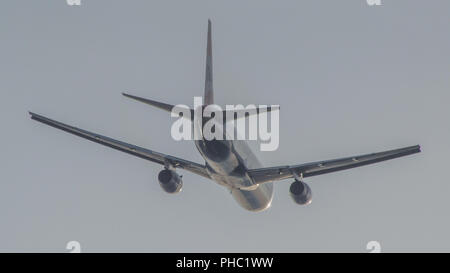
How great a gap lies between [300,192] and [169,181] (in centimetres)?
693

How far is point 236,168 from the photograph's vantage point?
3478cm

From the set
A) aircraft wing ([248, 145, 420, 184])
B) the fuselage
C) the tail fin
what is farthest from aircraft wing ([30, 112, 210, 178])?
the tail fin

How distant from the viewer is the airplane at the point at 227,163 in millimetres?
32438

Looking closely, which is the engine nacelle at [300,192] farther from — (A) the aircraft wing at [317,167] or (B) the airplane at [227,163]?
(A) the aircraft wing at [317,167]

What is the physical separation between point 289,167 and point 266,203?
8.28m

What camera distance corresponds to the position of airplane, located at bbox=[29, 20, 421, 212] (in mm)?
32438

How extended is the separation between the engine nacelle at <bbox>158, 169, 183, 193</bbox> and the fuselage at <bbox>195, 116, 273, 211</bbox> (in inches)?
73.6

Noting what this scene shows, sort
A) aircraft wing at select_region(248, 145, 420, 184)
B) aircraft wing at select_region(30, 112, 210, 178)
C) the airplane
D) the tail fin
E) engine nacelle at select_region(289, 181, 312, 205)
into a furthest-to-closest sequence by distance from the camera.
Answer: aircraft wing at select_region(30, 112, 210, 178) < engine nacelle at select_region(289, 181, 312, 205) < aircraft wing at select_region(248, 145, 420, 184) < the tail fin < the airplane

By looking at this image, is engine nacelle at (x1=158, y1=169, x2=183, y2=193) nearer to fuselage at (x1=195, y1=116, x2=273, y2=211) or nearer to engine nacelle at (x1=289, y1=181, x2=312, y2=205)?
fuselage at (x1=195, y1=116, x2=273, y2=211)

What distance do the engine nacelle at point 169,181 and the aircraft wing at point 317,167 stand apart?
13.2ft

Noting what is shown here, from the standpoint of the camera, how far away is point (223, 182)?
36.8 m

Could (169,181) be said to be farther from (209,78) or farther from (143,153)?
(209,78)
